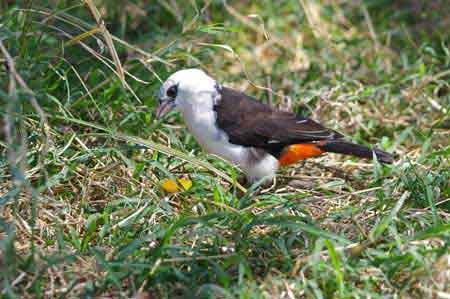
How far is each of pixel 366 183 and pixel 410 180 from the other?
662 mm

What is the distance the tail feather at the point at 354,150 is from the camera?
16.3 feet

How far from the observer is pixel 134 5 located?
6473 millimetres

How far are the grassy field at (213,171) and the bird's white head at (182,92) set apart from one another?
110mm

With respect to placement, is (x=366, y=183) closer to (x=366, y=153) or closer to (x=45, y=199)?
(x=366, y=153)

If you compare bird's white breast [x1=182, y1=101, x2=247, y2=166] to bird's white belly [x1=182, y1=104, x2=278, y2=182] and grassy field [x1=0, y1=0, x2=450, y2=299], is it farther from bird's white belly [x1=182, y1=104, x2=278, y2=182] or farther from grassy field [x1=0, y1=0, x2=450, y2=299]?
grassy field [x1=0, y1=0, x2=450, y2=299]

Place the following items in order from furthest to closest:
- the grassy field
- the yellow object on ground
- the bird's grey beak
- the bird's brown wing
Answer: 1. the bird's brown wing
2. the bird's grey beak
3. the yellow object on ground
4. the grassy field

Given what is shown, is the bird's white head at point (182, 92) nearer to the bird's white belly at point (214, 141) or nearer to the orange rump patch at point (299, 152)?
the bird's white belly at point (214, 141)

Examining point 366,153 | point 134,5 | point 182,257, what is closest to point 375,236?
point 182,257

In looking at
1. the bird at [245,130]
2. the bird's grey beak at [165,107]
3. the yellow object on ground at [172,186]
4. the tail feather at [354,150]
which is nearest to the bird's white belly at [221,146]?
the bird at [245,130]

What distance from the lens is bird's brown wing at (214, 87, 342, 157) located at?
5.02 metres

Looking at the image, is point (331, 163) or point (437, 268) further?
point (331, 163)

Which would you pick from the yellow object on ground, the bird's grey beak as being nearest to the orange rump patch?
the bird's grey beak

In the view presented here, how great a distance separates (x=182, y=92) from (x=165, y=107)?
139 mm

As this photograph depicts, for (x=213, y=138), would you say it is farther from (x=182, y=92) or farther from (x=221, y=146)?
(x=182, y=92)
